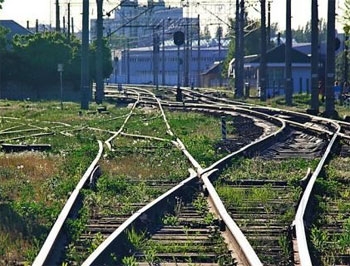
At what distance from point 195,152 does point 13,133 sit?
28.9ft

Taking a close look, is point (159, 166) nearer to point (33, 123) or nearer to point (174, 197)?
point (174, 197)

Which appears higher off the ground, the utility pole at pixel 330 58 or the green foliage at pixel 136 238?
Answer: the utility pole at pixel 330 58

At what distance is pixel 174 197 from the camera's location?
12.3 meters

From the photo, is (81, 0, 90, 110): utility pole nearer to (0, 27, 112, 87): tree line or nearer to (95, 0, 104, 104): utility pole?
(95, 0, 104, 104): utility pole

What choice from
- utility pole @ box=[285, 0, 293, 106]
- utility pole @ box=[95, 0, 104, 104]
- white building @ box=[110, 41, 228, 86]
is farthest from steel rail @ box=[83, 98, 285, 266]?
white building @ box=[110, 41, 228, 86]

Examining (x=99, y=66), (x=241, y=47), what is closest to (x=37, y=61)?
(x=99, y=66)

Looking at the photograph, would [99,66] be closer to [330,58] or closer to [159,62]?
[330,58]

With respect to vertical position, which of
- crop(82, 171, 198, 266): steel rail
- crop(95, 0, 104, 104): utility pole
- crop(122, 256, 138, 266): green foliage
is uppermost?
A: crop(95, 0, 104, 104): utility pole

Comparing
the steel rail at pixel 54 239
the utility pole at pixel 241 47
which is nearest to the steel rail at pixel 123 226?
the steel rail at pixel 54 239

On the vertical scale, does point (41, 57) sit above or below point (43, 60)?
above

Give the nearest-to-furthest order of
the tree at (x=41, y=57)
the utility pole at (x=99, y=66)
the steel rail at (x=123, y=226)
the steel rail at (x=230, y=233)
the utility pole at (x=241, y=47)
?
the steel rail at (x=230, y=233) → the steel rail at (x=123, y=226) → the utility pole at (x=99, y=66) → the tree at (x=41, y=57) → the utility pole at (x=241, y=47)

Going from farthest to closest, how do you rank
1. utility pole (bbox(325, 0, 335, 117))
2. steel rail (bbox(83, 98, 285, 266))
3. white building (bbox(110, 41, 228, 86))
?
white building (bbox(110, 41, 228, 86))
utility pole (bbox(325, 0, 335, 117))
steel rail (bbox(83, 98, 285, 266))

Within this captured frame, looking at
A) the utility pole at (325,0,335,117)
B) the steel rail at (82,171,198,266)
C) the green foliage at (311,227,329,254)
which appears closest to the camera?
the steel rail at (82,171,198,266)

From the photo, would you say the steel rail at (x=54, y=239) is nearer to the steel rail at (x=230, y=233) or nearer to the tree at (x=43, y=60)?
the steel rail at (x=230, y=233)
